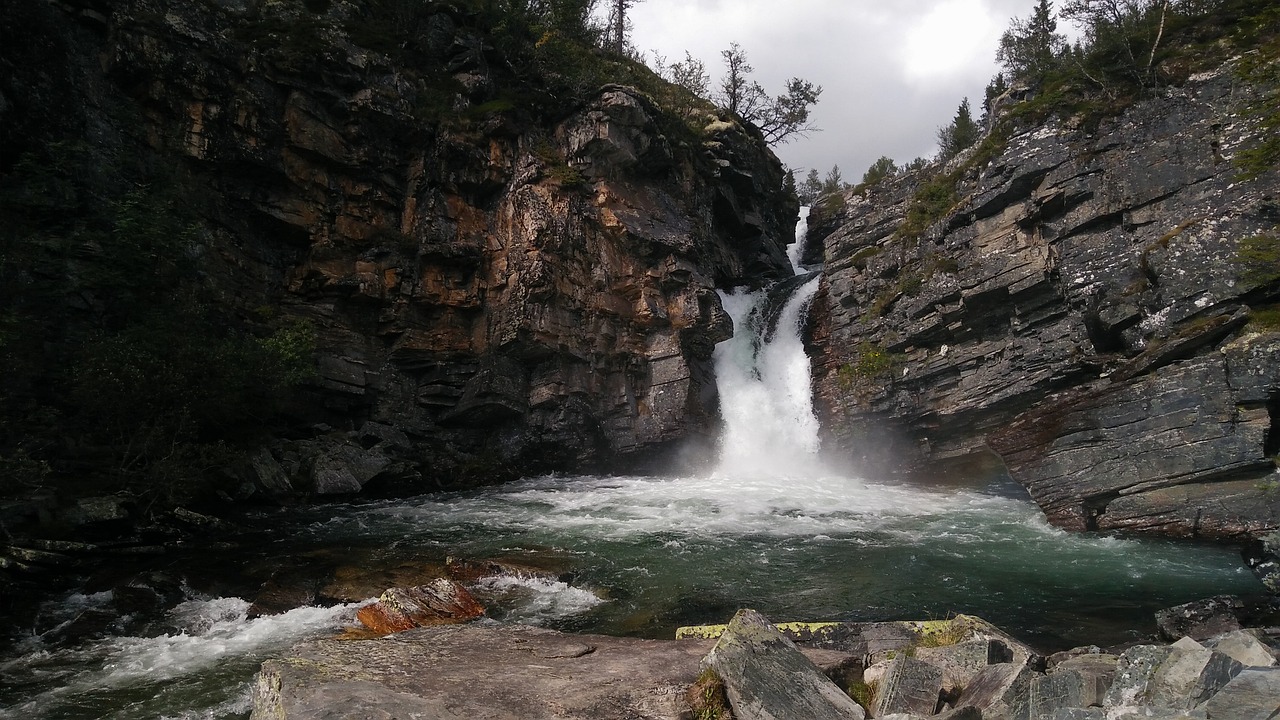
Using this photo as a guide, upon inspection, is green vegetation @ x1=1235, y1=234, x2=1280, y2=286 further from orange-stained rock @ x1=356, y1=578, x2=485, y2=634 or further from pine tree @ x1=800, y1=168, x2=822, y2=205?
pine tree @ x1=800, y1=168, x2=822, y2=205

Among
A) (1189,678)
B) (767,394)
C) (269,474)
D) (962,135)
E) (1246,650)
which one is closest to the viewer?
(1189,678)

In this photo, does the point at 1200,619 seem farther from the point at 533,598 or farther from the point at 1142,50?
the point at 1142,50

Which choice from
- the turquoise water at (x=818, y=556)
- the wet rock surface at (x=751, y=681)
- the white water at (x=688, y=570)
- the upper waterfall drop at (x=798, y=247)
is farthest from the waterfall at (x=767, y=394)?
the wet rock surface at (x=751, y=681)

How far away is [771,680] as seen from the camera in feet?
18.7

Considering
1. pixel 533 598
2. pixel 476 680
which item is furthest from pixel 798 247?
pixel 476 680

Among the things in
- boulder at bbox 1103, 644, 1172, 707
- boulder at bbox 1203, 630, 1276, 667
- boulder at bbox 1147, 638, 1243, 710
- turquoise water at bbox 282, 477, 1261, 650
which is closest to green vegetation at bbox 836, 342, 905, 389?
turquoise water at bbox 282, 477, 1261, 650

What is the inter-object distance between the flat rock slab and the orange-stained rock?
2463 millimetres

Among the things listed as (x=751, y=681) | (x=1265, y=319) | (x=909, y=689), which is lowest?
(x=909, y=689)

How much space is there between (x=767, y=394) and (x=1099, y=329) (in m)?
13.5

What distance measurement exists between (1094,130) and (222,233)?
100ft

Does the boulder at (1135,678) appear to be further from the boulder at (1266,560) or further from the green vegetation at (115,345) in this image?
the green vegetation at (115,345)

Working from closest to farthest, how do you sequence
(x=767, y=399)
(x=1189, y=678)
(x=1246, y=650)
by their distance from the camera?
(x=1189, y=678) → (x=1246, y=650) → (x=767, y=399)

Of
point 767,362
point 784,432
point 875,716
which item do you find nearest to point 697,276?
point 767,362

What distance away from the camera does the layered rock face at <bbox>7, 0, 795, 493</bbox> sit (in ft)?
74.9
